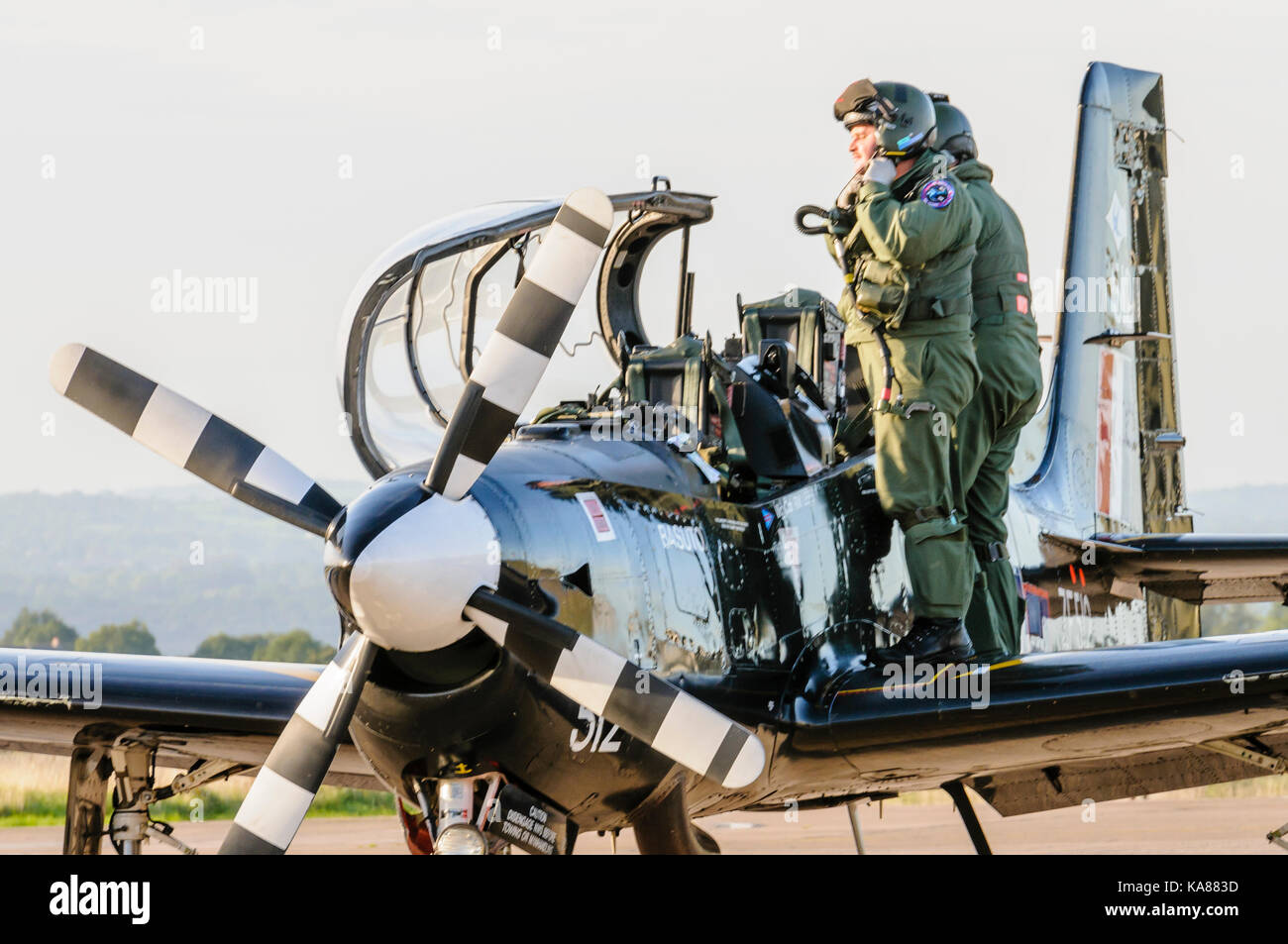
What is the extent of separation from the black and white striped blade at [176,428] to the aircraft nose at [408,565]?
2.22 ft

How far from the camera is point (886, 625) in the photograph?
7527mm

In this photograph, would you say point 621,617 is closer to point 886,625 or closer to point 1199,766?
point 886,625

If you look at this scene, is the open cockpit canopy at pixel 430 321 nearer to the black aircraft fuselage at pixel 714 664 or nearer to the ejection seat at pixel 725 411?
the ejection seat at pixel 725 411

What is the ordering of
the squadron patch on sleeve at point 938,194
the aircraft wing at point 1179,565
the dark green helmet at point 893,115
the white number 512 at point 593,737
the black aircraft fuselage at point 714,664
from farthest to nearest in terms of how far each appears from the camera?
the aircraft wing at point 1179,565 → the dark green helmet at point 893,115 → the squadron patch on sleeve at point 938,194 → the white number 512 at point 593,737 → the black aircraft fuselage at point 714,664

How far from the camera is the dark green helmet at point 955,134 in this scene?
7723mm

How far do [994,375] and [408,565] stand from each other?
3.28m

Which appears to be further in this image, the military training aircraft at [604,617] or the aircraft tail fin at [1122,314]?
A: the aircraft tail fin at [1122,314]

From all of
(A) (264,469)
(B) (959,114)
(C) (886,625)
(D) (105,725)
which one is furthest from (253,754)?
(B) (959,114)

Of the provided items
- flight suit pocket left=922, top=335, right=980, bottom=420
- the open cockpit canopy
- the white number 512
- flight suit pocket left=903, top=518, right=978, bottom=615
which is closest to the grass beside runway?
the open cockpit canopy

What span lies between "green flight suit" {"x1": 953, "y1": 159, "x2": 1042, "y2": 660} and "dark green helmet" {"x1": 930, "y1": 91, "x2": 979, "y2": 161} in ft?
0.40

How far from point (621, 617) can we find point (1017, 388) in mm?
2449

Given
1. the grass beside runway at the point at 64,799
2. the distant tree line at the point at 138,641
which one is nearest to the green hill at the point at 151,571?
the distant tree line at the point at 138,641

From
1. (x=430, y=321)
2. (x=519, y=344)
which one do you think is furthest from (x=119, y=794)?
(x=519, y=344)
